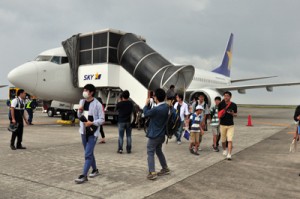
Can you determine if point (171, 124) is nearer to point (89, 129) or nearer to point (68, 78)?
point (89, 129)

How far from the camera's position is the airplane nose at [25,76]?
1249 centimetres

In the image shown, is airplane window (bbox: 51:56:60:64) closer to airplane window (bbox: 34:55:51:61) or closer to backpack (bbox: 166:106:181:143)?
airplane window (bbox: 34:55:51:61)

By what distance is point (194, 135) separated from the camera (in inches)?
295

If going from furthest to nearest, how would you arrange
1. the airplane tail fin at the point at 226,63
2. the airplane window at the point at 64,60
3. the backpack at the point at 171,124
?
the airplane tail fin at the point at 226,63, the airplane window at the point at 64,60, the backpack at the point at 171,124

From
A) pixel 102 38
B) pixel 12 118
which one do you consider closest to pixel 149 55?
pixel 102 38

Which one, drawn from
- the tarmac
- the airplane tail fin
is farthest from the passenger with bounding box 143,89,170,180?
the airplane tail fin

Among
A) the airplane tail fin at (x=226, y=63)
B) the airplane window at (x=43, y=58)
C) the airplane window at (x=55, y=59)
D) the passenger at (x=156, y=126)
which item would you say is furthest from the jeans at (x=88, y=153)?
the airplane tail fin at (x=226, y=63)

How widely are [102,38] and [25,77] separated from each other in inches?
157

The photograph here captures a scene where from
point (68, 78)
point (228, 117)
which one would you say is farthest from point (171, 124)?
point (68, 78)

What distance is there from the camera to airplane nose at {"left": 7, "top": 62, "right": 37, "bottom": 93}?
41.0 feet

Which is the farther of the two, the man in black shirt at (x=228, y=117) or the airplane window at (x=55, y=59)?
the airplane window at (x=55, y=59)

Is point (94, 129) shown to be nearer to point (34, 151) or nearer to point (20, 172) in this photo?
point (20, 172)

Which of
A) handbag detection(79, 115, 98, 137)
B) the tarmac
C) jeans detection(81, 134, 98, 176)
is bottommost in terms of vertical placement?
the tarmac

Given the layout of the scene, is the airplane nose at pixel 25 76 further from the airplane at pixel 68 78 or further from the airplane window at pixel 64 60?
the airplane window at pixel 64 60
